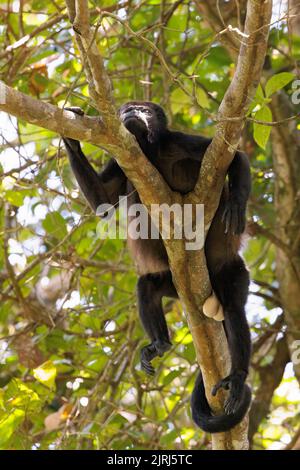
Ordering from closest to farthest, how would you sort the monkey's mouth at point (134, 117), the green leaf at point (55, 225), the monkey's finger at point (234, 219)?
1. the monkey's finger at point (234, 219)
2. the monkey's mouth at point (134, 117)
3. the green leaf at point (55, 225)

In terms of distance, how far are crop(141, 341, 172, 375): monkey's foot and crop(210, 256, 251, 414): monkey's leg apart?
1.41ft

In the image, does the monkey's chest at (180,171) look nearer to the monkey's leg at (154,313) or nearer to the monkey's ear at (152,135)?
the monkey's ear at (152,135)

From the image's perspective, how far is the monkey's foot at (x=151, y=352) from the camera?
4293 millimetres

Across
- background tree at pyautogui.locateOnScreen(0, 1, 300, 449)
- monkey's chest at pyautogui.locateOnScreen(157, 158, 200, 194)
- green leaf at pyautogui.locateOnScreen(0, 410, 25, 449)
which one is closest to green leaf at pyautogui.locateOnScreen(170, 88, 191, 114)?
background tree at pyautogui.locateOnScreen(0, 1, 300, 449)

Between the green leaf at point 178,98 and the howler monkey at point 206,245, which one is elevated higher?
the green leaf at point 178,98

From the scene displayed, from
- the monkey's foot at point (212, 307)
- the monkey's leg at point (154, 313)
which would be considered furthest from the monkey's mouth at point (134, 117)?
the monkey's foot at point (212, 307)

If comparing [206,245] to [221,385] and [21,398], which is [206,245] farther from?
[21,398]

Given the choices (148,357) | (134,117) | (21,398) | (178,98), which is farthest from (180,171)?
(21,398)

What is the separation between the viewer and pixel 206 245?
163 inches

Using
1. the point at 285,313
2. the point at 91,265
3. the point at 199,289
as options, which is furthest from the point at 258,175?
the point at 199,289

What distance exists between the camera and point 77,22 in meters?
2.86

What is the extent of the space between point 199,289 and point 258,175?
2.10 metres

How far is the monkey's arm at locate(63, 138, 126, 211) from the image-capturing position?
379 centimetres

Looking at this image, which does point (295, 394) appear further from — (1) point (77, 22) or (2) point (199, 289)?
(1) point (77, 22)
